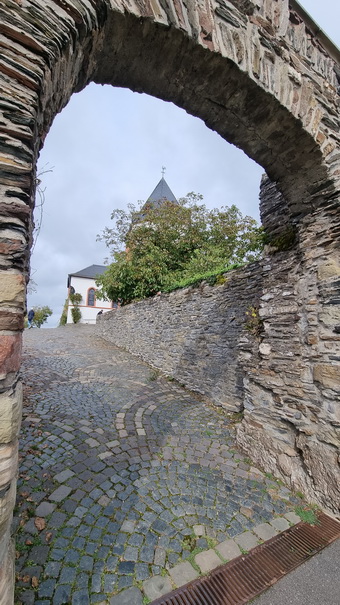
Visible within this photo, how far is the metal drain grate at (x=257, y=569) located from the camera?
177 cm

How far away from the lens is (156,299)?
341 inches

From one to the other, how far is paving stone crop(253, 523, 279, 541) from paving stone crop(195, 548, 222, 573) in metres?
0.48

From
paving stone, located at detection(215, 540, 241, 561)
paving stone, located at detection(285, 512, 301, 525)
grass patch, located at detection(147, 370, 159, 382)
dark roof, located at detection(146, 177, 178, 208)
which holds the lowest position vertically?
paving stone, located at detection(285, 512, 301, 525)

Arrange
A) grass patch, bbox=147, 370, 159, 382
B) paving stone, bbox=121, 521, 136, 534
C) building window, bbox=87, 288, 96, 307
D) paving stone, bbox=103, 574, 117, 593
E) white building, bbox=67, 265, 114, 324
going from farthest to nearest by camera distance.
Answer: building window, bbox=87, 288, 96, 307 < white building, bbox=67, 265, 114, 324 < grass patch, bbox=147, 370, 159, 382 < paving stone, bbox=121, 521, 136, 534 < paving stone, bbox=103, 574, 117, 593

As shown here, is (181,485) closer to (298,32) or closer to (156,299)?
(298,32)

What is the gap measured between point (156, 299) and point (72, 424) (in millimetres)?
5274

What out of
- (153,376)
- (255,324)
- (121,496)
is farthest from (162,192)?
(121,496)

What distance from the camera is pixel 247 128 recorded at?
2.50 m

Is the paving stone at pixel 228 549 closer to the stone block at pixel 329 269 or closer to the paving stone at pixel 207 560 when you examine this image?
the paving stone at pixel 207 560

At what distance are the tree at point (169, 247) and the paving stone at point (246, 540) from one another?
8.55m

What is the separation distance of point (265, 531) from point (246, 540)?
0.77 ft

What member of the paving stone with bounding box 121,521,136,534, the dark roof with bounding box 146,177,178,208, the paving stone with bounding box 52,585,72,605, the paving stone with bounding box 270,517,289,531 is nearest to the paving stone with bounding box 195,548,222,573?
the paving stone with bounding box 121,521,136,534

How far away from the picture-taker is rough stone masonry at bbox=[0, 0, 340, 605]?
41.6 inches

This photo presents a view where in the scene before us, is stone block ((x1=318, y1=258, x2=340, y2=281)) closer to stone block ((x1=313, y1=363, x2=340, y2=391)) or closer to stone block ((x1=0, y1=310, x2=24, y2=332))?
stone block ((x1=313, y1=363, x2=340, y2=391))
